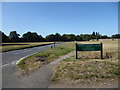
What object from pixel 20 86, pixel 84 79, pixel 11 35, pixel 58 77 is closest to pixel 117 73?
pixel 84 79

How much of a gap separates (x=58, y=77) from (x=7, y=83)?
1.96 meters

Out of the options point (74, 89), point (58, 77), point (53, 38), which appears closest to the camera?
point (74, 89)

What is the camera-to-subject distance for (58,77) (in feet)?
21.1

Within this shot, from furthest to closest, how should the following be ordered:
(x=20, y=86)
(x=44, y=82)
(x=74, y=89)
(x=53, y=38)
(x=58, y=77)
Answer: (x=53, y=38)
(x=58, y=77)
(x=44, y=82)
(x=20, y=86)
(x=74, y=89)

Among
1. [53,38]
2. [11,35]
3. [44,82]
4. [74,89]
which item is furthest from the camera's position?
[53,38]

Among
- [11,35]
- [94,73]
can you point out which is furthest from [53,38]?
[94,73]

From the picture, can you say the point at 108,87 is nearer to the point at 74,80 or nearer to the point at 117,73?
the point at 74,80

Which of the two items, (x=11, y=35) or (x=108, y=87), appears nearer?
(x=108, y=87)

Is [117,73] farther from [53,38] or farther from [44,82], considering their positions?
[53,38]

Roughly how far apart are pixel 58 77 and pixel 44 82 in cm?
81

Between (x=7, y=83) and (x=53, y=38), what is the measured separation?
110340 mm

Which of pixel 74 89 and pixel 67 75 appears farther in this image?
pixel 67 75

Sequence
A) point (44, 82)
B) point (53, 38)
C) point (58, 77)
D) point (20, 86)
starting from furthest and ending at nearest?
point (53, 38), point (58, 77), point (44, 82), point (20, 86)

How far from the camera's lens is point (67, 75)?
6680 mm
